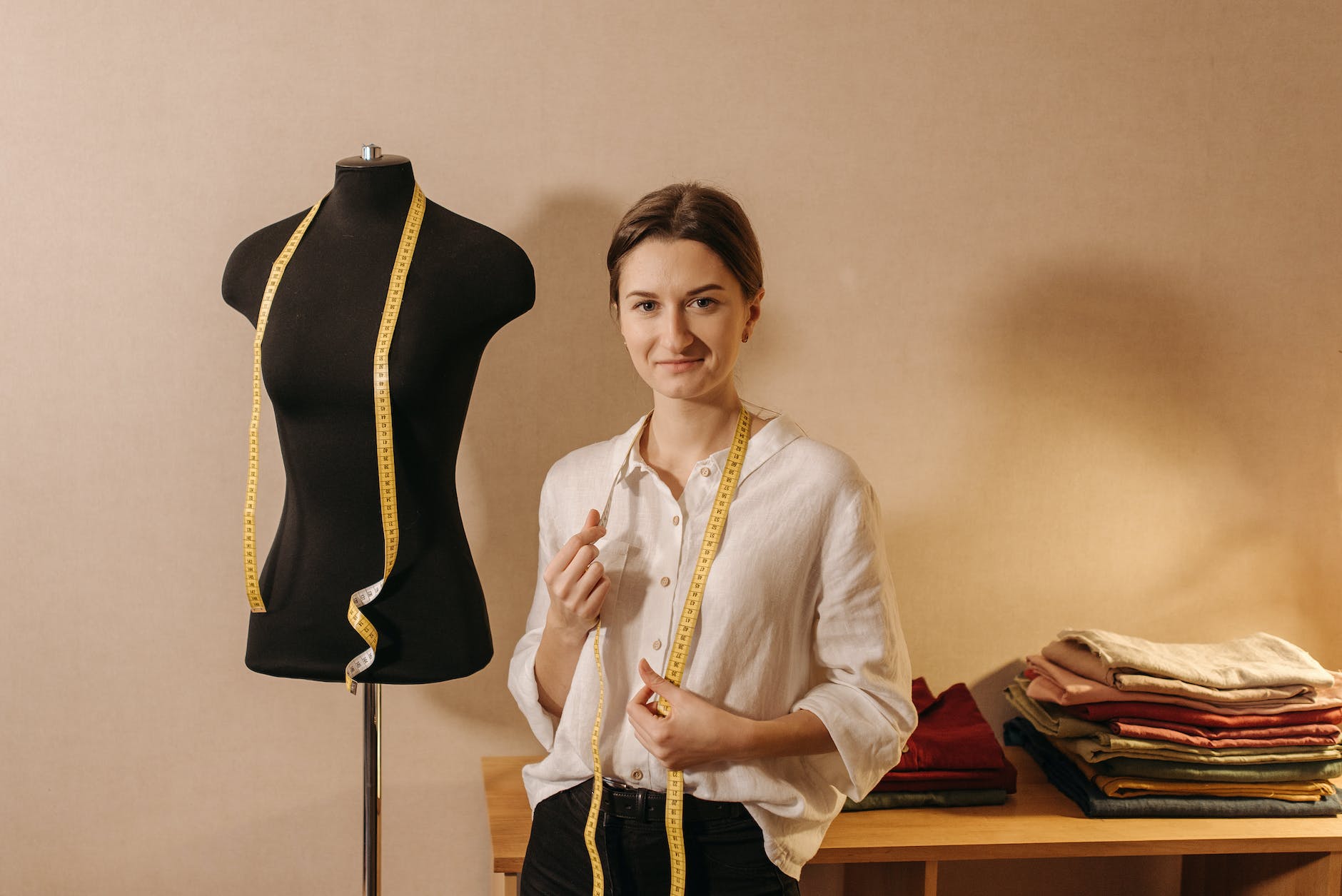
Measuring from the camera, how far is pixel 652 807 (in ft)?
5.09

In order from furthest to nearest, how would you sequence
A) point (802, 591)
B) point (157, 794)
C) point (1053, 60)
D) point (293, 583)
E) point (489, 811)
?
point (1053, 60)
point (157, 794)
point (489, 811)
point (293, 583)
point (802, 591)

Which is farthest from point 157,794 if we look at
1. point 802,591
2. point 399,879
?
point 802,591

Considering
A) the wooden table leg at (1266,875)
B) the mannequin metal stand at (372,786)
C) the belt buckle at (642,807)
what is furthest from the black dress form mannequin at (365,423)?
the wooden table leg at (1266,875)

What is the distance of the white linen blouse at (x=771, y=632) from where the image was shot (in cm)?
157

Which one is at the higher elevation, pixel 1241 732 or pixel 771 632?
pixel 771 632

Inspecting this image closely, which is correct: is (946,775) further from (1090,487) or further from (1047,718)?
(1090,487)

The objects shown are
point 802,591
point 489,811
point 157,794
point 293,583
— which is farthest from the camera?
point 157,794

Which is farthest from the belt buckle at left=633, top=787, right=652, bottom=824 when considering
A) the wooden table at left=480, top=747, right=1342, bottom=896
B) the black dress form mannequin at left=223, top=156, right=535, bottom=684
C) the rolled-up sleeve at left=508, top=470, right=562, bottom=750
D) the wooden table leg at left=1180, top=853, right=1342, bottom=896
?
the wooden table leg at left=1180, top=853, right=1342, bottom=896

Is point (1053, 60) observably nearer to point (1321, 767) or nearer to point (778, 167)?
point (778, 167)

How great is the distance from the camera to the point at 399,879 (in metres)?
2.42

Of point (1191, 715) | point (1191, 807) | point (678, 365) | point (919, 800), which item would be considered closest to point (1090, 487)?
point (1191, 715)

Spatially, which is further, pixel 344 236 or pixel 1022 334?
pixel 1022 334

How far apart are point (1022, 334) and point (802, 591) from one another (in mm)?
1188

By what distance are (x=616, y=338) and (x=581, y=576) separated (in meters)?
0.94
